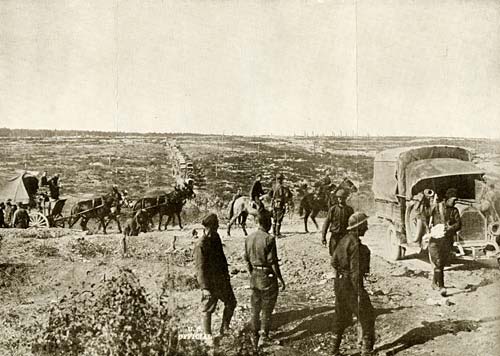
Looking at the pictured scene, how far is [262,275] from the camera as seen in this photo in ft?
16.2

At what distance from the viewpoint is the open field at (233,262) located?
17.1 ft

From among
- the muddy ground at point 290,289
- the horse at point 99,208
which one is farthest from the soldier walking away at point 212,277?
the horse at point 99,208

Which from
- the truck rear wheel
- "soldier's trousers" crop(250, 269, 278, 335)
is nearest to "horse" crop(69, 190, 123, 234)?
"soldier's trousers" crop(250, 269, 278, 335)

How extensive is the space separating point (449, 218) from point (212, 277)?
7.85ft

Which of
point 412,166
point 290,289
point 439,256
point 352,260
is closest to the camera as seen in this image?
point 352,260

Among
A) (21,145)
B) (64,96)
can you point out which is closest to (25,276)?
(21,145)

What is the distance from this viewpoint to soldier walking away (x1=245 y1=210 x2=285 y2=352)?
491 centimetres

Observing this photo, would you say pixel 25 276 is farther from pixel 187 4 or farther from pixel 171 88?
pixel 187 4

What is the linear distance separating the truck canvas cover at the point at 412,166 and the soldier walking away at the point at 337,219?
55cm

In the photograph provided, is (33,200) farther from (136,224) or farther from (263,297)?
(263,297)

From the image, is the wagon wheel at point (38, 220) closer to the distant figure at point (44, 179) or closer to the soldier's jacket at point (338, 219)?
the distant figure at point (44, 179)

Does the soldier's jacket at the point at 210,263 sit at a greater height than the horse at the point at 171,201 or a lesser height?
lesser

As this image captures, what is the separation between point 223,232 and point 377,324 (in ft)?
5.54

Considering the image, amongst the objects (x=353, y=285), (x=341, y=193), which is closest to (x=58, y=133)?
(x=341, y=193)
